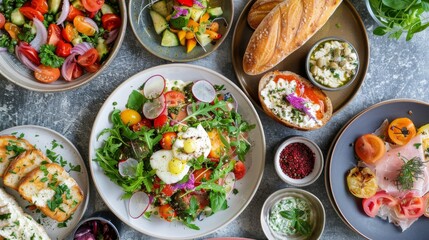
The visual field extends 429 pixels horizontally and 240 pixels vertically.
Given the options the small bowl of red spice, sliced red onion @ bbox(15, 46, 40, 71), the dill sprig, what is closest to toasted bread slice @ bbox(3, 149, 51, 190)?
sliced red onion @ bbox(15, 46, 40, 71)

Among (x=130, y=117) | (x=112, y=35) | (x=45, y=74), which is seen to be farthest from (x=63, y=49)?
(x=130, y=117)

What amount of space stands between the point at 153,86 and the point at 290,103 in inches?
37.2

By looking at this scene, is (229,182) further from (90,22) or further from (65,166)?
(90,22)

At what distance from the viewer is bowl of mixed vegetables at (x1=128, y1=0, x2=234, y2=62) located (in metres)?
3.37

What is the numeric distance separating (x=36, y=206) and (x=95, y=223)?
0.40 m

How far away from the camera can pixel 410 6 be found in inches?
131

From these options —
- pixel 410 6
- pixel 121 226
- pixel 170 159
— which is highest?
pixel 410 6

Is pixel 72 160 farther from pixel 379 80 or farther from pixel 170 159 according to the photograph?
pixel 379 80

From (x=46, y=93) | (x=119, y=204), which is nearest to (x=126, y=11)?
(x=46, y=93)

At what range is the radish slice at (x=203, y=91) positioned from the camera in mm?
3381

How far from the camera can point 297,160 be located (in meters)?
3.51

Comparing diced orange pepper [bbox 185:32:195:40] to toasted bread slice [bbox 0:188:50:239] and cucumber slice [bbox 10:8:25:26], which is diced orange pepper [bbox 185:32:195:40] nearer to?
cucumber slice [bbox 10:8:25:26]

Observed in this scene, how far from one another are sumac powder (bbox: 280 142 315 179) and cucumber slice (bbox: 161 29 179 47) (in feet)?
3.53

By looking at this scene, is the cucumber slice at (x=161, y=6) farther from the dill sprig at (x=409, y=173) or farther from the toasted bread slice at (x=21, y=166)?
the dill sprig at (x=409, y=173)
